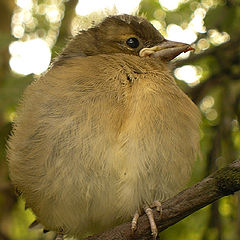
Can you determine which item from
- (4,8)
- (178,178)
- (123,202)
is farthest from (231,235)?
(4,8)

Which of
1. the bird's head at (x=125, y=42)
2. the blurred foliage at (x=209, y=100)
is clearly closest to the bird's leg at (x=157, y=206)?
the blurred foliage at (x=209, y=100)

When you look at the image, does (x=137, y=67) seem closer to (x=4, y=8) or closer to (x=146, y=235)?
(x=146, y=235)

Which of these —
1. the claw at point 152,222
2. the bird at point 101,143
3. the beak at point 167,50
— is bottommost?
the claw at point 152,222

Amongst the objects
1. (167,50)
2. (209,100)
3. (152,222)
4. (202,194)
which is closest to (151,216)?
(152,222)

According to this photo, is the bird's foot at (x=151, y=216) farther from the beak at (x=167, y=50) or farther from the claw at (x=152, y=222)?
the beak at (x=167, y=50)

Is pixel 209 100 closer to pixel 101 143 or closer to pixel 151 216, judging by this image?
pixel 101 143

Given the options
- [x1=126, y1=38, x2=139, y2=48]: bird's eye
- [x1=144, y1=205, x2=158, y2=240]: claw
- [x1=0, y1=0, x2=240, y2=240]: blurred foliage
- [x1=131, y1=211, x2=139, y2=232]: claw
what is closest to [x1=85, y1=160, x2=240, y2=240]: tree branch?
[x1=144, y1=205, x2=158, y2=240]: claw
